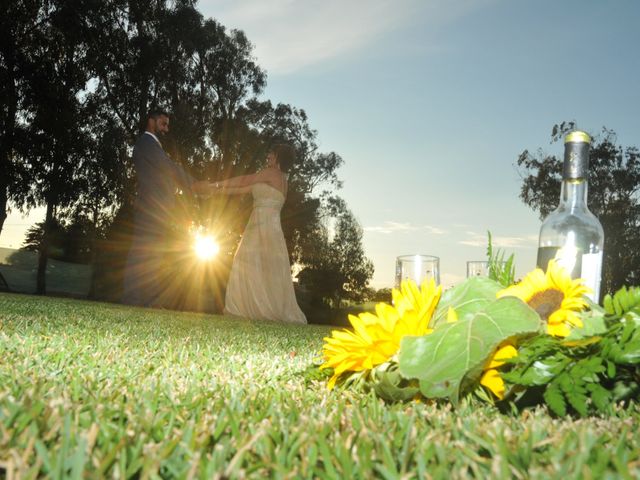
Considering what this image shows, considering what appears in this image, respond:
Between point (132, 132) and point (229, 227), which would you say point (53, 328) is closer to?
point (132, 132)

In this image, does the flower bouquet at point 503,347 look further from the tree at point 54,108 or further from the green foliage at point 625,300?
the tree at point 54,108

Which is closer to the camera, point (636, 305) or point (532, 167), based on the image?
point (636, 305)

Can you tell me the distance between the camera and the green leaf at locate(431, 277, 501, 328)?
75.5 inches

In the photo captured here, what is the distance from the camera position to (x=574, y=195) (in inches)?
98.6

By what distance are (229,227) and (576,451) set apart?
1042 inches

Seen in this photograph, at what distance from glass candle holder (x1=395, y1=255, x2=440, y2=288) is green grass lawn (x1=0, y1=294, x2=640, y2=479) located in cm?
53

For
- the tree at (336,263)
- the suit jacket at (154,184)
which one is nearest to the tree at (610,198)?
the tree at (336,263)

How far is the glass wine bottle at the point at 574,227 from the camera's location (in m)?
2.40

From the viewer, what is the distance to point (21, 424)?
3.97 feet

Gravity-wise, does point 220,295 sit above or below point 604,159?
below

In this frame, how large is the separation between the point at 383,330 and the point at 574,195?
121 centimetres

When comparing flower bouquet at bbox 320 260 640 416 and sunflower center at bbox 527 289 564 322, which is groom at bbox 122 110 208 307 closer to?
flower bouquet at bbox 320 260 640 416

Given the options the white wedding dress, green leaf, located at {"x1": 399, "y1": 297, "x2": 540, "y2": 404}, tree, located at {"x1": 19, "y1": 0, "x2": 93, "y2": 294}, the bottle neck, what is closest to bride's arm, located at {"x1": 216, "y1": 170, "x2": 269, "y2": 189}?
the white wedding dress

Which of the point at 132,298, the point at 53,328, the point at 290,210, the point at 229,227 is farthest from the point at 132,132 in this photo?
the point at 53,328
